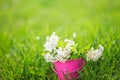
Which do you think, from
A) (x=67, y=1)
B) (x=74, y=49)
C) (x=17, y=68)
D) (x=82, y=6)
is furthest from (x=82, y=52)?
(x=67, y=1)

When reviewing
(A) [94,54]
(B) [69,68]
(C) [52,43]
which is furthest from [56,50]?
(A) [94,54]

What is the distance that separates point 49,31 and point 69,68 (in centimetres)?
153

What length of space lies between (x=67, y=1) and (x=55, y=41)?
465 cm

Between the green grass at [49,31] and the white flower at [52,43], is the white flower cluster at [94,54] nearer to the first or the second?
the green grass at [49,31]

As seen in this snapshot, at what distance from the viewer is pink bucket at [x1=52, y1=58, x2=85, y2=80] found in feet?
10.2

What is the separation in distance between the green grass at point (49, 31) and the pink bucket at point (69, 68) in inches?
5.2

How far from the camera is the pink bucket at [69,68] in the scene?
3105 mm

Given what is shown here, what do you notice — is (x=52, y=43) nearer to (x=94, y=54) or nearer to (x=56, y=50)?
(x=56, y=50)

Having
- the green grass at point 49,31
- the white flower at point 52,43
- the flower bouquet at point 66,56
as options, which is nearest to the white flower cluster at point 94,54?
the flower bouquet at point 66,56

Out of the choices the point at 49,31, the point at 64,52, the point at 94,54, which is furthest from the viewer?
the point at 49,31

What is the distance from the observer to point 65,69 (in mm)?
3125

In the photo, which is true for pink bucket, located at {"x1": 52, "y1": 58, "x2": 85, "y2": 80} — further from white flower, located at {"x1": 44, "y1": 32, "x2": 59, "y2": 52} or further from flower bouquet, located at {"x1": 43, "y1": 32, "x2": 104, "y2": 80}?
white flower, located at {"x1": 44, "y1": 32, "x2": 59, "y2": 52}

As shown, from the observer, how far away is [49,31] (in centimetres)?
458

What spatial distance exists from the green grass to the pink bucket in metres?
0.13
